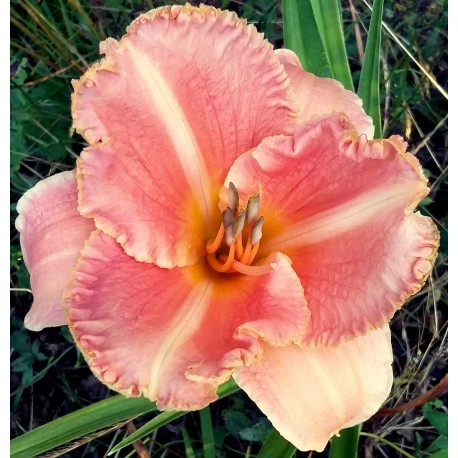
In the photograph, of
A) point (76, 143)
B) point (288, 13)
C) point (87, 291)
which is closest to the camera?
point (87, 291)

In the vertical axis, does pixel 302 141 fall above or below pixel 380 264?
above

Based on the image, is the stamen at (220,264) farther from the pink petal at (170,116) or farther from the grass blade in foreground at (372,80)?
the grass blade in foreground at (372,80)

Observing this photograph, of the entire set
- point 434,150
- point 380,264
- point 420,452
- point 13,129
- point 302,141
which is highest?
point 302,141

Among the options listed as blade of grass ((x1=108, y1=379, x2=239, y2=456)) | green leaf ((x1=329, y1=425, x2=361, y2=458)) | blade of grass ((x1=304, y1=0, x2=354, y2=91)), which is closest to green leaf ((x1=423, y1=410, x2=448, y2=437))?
green leaf ((x1=329, y1=425, x2=361, y2=458))

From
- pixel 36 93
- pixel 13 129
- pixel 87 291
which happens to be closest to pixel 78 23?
pixel 36 93

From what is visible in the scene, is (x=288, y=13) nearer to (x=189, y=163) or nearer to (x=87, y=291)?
(x=189, y=163)

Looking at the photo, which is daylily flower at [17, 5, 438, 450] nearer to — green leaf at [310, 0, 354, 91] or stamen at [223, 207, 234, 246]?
stamen at [223, 207, 234, 246]

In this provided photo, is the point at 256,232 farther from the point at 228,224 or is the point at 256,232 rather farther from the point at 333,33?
the point at 333,33
